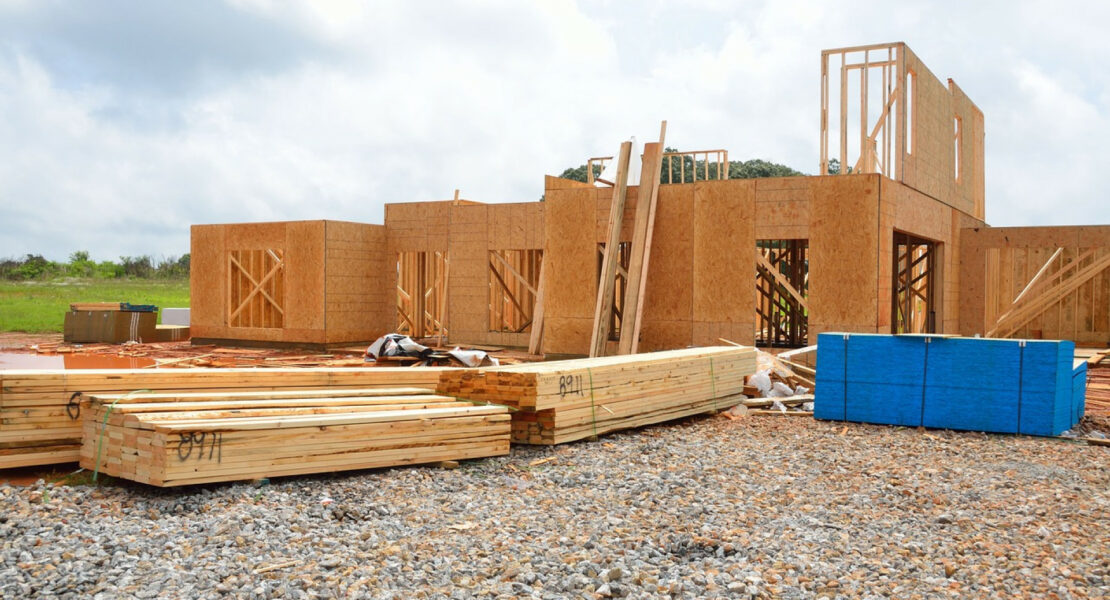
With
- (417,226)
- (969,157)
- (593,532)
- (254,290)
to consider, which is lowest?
(593,532)

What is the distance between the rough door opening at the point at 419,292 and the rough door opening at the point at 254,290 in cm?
299

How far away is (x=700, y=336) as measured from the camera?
15.7 m

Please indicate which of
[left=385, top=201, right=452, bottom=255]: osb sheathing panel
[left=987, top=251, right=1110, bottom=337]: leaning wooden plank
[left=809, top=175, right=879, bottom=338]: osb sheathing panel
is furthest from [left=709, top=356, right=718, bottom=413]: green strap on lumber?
[left=987, top=251, right=1110, bottom=337]: leaning wooden plank

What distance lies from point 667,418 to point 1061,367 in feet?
14.0

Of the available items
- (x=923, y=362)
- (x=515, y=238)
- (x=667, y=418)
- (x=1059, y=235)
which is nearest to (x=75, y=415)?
(x=667, y=418)

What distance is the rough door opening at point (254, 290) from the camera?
22188mm

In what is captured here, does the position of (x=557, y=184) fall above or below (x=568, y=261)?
above

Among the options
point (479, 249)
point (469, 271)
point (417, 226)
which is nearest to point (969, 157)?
point (479, 249)

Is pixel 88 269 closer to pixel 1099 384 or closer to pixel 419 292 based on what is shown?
pixel 419 292

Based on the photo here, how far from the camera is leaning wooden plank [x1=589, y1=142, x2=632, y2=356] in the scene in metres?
16.0

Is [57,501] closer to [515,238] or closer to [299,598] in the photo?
[299,598]

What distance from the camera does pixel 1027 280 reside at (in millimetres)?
22688

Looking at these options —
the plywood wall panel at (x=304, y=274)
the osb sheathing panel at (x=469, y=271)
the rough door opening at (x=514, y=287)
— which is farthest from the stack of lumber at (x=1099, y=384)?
the plywood wall panel at (x=304, y=274)

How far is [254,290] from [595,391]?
1490 cm
